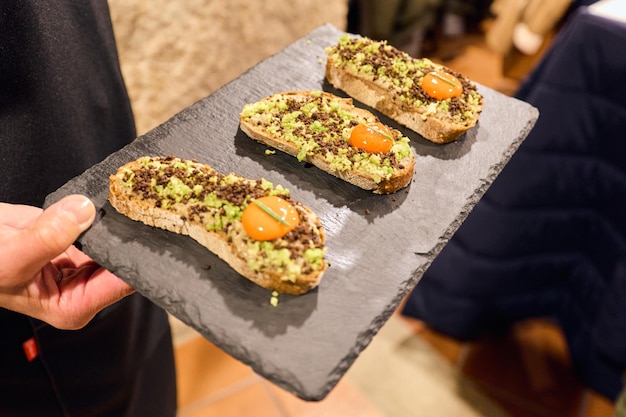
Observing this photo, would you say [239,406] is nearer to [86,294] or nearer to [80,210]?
[86,294]

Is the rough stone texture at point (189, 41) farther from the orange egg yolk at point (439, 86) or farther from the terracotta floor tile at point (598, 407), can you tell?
the terracotta floor tile at point (598, 407)

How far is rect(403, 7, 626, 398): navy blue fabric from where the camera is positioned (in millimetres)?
2174

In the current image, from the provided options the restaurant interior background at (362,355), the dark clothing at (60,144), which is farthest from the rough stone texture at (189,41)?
the dark clothing at (60,144)

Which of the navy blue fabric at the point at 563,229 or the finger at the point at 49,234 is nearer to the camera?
the finger at the point at 49,234

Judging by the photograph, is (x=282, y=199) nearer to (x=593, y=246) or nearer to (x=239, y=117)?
(x=239, y=117)

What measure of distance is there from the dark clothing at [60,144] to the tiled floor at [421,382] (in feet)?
3.16

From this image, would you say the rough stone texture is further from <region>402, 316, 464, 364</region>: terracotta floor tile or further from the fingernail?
<region>402, 316, 464, 364</region>: terracotta floor tile

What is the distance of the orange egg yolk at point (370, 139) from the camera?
5.43ft

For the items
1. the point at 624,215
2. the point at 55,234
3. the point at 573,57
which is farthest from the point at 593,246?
the point at 55,234

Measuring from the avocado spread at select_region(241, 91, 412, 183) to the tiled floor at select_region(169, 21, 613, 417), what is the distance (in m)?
1.71

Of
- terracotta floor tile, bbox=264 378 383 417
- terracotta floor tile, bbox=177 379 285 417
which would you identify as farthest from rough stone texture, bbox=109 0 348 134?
terracotta floor tile, bbox=264 378 383 417

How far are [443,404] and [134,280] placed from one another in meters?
2.17

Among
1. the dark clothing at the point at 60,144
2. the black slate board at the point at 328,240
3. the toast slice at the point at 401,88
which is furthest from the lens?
the toast slice at the point at 401,88

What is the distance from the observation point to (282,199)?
143cm
